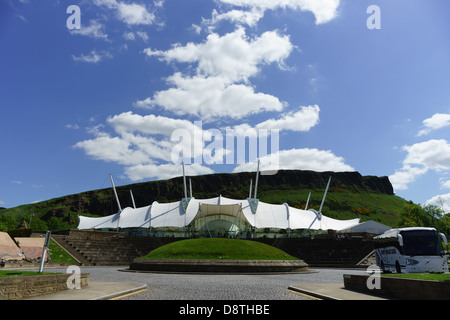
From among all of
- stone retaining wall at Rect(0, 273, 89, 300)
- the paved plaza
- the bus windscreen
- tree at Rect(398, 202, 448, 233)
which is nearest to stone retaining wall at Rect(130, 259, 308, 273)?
the paved plaza

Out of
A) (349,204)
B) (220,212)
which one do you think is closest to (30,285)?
(220,212)

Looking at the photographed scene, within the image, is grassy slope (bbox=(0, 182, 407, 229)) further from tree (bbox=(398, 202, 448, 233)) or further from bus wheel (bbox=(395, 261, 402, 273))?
bus wheel (bbox=(395, 261, 402, 273))

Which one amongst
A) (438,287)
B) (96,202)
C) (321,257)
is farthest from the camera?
(96,202)

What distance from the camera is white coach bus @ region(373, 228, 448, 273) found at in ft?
59.5

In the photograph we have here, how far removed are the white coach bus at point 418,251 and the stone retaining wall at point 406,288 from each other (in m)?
6.35

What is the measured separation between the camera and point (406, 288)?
422 inches

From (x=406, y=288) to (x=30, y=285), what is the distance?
457 inches

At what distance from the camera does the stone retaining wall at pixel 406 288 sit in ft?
29.7

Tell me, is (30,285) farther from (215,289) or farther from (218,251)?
(218,251)

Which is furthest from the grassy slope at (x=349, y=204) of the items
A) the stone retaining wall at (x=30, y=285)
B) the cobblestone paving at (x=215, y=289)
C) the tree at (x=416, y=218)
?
the stone retaining wall at (x=30, y=285)
